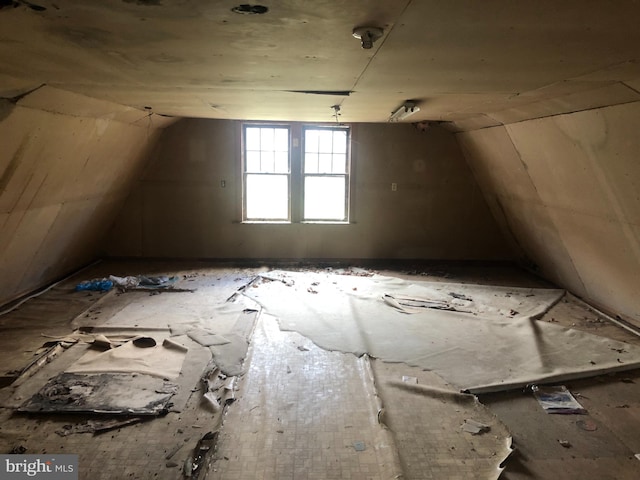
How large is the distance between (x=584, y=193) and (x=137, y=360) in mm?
4040

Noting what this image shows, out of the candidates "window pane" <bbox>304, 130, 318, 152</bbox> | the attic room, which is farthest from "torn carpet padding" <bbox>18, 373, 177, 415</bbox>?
"window pane" <bbox>304, 130, 318, 152</bbox>

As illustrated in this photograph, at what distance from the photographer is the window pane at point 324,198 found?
671 centimetres

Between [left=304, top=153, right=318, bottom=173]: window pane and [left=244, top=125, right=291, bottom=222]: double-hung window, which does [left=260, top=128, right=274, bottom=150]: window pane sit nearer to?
[left=244, top=125, right=291, bottom=222]: double-hung window

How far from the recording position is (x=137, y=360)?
3.42 meters

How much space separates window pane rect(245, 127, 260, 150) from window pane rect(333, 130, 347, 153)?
3.69 feet

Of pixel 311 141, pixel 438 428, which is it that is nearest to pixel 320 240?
pixel 311 141

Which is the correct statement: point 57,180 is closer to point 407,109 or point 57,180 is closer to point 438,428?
point 407,109

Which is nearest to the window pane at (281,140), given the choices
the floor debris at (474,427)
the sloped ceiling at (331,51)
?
the sloped ceiling at (331,51)

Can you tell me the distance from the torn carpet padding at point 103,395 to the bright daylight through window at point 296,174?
12.6 feet

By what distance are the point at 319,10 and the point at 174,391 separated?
250cm

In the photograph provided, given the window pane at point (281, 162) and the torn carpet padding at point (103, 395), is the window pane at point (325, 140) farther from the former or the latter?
the torn carpet padding at point (103, 395)

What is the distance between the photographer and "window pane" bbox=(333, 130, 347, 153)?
261 inches

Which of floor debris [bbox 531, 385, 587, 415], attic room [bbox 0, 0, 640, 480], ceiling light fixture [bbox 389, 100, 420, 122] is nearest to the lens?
attic room [bbox 0, 0, 640, 480]

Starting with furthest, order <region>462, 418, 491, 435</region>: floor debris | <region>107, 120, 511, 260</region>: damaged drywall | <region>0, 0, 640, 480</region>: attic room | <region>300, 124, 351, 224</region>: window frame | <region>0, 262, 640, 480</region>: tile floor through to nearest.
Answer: <region>300, 124, 351, 224</region>: window frame < <region>107, 120, 511, 260</region>: damaged drywall < <region>462, 418, 491, 435</region>: floor debris < <region>0, 262, 640, 480</region>: tile floor < <region>0, 0, 640, 480</region>: attic room
